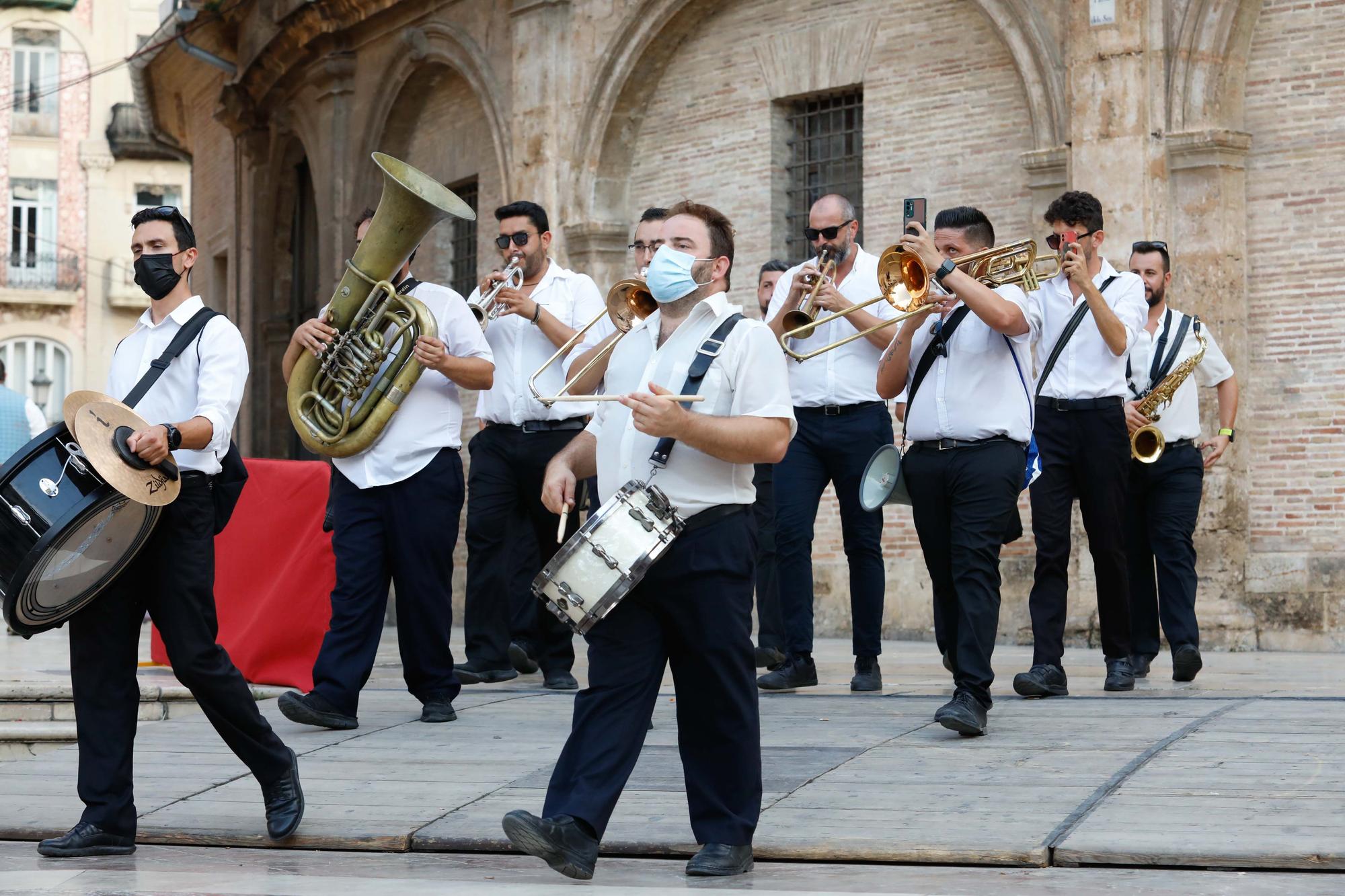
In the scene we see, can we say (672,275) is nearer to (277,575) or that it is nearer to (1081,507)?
(1081,507)

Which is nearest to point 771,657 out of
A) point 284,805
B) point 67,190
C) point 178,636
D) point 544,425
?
point 544,425

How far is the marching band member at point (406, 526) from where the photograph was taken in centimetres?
742

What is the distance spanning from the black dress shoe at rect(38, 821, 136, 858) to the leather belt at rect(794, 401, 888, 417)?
12.3ft

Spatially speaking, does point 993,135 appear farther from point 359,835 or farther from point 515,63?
point 359,835

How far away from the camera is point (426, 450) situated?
297 inches

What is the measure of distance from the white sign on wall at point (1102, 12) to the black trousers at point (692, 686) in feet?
25.5

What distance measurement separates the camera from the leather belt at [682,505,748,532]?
5176 mm

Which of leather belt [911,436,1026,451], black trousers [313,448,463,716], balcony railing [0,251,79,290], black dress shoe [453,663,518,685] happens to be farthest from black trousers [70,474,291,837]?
balcony railing [0,251,79,290]

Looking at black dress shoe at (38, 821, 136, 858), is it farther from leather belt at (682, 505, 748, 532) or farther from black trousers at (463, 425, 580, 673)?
black trousers at (463, 425, 580, 673)

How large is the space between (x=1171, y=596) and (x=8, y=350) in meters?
44.6

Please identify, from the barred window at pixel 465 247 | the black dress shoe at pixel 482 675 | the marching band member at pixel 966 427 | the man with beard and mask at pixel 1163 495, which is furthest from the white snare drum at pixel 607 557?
the barred window at pixel 465 247

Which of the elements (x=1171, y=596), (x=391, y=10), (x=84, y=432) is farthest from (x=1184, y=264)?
(x=391, y=10)

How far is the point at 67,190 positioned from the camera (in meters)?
49.4

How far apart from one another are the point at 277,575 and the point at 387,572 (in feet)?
5.48
